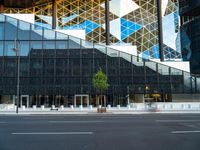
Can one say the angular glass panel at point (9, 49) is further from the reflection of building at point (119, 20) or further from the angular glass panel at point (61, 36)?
the reflection of building at point (119, 20)

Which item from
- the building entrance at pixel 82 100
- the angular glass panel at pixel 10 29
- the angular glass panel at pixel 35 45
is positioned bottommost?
the building entrance at pixel 82 100

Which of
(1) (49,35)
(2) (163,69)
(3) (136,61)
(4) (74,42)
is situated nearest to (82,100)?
(4) (74,42)

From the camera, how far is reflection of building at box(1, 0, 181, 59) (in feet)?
203

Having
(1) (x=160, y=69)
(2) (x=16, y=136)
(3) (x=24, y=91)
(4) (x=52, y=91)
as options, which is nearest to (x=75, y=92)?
(4) (x=52, y=91)

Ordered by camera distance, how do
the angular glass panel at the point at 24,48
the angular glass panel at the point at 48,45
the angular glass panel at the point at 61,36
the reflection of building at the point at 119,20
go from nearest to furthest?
1. the angular glass panel at the point at 24,48
2. the angular glass panel at the point at 48,45
3. the angular glass panel at the point at 61,36
4. the reflection of building at the point at 119,20

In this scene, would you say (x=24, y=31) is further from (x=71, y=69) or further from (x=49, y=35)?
(x=71, y=69)

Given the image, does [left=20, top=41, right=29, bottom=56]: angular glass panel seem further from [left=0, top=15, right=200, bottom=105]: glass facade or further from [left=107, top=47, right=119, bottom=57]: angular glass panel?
[left=107, top=47, right=119, bottom=57]: angular glass panel

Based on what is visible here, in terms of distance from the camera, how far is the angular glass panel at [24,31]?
50.3 metres

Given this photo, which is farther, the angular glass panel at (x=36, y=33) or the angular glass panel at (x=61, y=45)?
the angular glass panel at (x=61, y=45)

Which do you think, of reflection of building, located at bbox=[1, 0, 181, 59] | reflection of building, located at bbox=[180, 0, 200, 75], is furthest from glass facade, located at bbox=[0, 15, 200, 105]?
reflection of building, located at bbox=[180, 0, 200, 75]

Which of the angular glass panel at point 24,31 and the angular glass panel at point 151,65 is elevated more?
the angular glass panel at point 24,31

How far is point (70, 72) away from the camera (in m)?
49.6

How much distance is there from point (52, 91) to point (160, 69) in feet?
64.9

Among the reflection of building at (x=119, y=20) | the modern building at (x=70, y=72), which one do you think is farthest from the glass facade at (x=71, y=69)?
the reflection of building at (x=119, y=20)
